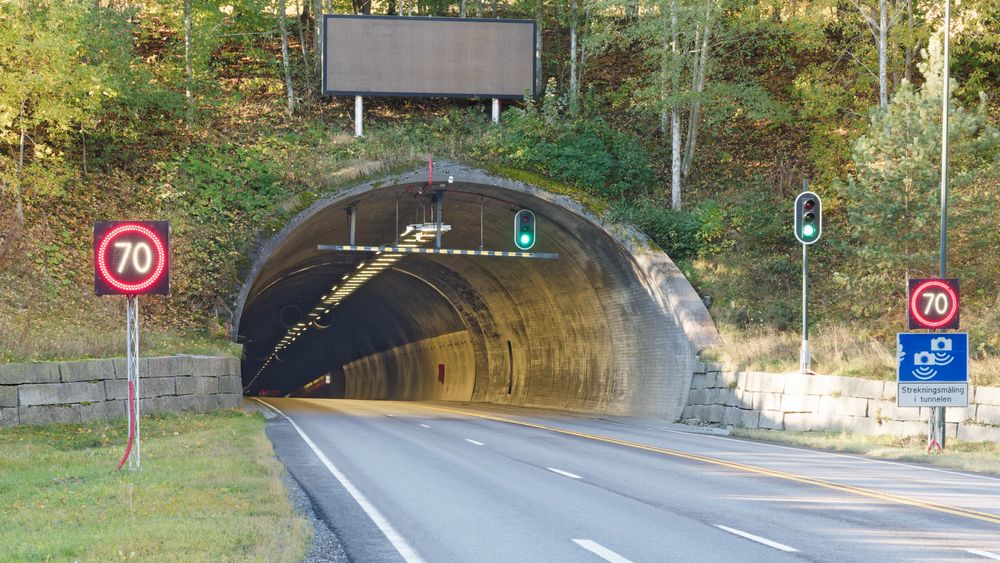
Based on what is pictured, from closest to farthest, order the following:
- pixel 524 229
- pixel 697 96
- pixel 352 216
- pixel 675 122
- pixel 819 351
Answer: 1. pixel 819 351
2. pixel 524 229
3. pixel 352 216
4. pixel 697 96
5. pixel 675 122

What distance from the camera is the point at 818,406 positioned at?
82.8 ft

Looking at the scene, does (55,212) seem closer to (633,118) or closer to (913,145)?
(633,118)

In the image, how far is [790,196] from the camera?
37.1 meters

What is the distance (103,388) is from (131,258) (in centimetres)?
984

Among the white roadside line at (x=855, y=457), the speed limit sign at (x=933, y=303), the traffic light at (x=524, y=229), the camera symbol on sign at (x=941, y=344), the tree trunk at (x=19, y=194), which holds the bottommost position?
the white roadside line at (x=855, y=457)

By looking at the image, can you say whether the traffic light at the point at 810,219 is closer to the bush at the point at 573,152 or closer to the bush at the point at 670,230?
the bush at the point at 670,230

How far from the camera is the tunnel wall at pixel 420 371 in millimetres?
52719

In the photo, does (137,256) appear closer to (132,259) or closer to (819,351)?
(132,259)

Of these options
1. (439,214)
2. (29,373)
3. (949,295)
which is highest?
(439,214)

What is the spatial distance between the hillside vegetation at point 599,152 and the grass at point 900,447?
198 centimetres

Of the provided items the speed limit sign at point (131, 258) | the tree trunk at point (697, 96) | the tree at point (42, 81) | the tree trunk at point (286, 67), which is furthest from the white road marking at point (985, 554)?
the tree trunk at point (286, 67)

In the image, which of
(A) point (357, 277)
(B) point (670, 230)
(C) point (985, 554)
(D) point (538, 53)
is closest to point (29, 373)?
(C) point (985, 554)

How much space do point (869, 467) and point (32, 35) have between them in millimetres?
25957

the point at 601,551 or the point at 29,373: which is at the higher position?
the point at 29,373
